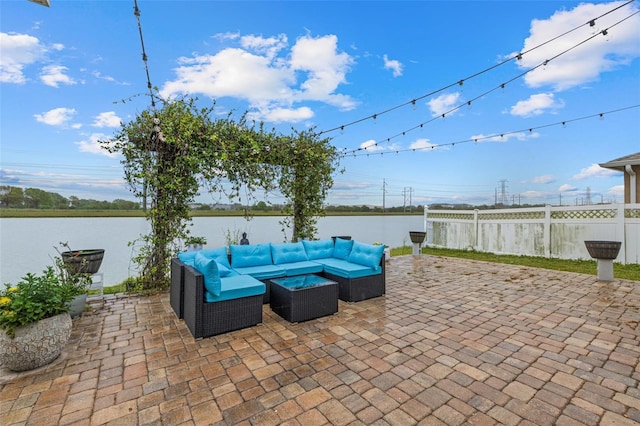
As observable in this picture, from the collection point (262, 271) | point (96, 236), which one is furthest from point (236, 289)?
point (96, 236)

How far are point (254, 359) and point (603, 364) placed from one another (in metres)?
3.25

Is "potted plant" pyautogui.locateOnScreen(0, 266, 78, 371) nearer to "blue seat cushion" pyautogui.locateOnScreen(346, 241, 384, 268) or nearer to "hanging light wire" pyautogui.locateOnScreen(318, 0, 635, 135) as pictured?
"blue seat cushion" pyautogui.locateOnScreen(346, 241, 384, 268)

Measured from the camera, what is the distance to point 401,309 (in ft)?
13.7

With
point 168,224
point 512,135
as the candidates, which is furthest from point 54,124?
point 512,135

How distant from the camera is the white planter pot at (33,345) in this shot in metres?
2.44

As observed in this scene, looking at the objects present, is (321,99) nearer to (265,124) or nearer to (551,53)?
(265,124)

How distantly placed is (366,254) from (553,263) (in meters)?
6.43

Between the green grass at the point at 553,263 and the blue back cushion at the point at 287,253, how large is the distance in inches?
244

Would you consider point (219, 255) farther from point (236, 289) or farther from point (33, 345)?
point (33, 345)

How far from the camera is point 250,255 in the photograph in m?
4.81

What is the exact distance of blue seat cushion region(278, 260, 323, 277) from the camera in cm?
464

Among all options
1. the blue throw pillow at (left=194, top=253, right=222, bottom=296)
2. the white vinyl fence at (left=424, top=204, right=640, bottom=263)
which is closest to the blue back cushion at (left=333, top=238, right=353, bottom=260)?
the blue throw pillow at (left=194, top=253, right=222, bottom=296)

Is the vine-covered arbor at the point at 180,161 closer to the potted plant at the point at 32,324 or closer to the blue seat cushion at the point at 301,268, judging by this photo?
the blue seat cushion at the point at 301,268

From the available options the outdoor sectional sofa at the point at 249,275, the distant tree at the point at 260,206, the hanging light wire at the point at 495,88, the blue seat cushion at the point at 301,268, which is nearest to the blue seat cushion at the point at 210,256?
the outdoor sectional sofa at the point at 249,275
